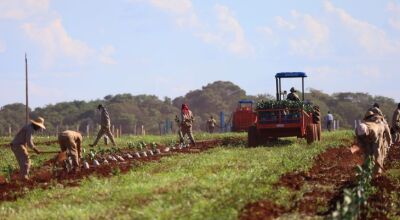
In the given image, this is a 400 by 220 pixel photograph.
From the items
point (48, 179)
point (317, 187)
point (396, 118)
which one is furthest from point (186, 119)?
point (317, 187)

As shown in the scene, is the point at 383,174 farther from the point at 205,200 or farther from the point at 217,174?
the point at 205,200

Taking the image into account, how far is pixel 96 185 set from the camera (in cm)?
1470

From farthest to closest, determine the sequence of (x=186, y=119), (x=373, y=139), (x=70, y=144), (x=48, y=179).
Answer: (x=186, y=119), (x=70, y=144), (x=48, y=179), (x=373, y=139)

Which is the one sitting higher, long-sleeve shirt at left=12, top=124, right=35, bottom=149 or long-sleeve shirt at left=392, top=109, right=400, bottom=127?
long-sleeve shirt at left=392, top=109, right=400, bottom=127

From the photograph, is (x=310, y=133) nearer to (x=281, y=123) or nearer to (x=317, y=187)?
(x=281, y=123)

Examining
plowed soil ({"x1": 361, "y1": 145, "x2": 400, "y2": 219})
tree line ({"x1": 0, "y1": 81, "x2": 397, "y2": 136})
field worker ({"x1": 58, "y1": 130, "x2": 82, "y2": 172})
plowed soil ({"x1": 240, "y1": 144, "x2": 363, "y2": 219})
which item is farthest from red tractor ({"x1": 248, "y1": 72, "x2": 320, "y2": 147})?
tree line ({"x1": 0, "y1": 81, "x2": 397, "y2": 136})

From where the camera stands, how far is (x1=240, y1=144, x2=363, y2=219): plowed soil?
11.5 m

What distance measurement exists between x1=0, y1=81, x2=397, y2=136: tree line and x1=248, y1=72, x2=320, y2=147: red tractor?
5245 cm

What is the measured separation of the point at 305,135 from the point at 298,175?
433 inches

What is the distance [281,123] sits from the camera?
26.1 meters

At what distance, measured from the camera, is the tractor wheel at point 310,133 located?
2633 cm

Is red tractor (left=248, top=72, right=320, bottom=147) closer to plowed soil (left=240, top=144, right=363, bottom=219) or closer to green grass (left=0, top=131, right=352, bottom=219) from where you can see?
plowed soil (left=240, top=144, right=363, bottom=219)

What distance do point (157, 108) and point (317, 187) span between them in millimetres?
84835

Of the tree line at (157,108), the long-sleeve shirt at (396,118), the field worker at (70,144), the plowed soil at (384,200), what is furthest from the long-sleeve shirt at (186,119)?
the tree line at (157,108)
